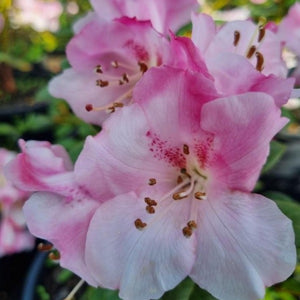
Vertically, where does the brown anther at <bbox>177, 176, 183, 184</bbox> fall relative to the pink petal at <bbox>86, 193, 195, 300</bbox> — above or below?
above

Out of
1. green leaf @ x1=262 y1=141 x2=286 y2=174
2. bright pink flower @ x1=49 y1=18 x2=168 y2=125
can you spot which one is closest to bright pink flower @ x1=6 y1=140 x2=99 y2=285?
bright pink flower @ x1=49 y1=18 x2=168 y2=125

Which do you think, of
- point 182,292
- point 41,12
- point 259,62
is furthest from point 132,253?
point 41,12

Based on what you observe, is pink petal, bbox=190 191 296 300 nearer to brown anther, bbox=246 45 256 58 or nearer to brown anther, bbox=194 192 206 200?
brown anther, bbox=194 192 206 200

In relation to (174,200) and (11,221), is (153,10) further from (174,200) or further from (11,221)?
(11,221)

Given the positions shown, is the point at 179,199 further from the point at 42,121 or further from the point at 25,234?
the point at 42,121

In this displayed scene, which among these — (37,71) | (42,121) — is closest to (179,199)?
(42,121)

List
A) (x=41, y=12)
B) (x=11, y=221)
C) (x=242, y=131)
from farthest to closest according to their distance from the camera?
(x=41, y=12) < (x=11, y=221) < (x=242, y=131)

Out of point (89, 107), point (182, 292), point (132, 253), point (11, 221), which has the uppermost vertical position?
point (89, 107)
